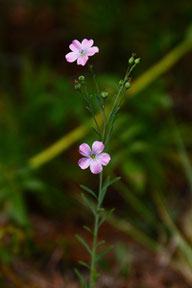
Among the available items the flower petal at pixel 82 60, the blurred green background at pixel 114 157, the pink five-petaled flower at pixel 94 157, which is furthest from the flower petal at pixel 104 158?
the blurred green background at pixel 114 157

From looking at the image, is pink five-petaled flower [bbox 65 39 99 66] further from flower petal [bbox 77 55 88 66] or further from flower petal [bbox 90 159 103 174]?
flower petal [bbox 90 159 103 174]

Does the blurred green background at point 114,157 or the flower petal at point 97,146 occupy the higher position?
the blurred green background at point 114,157

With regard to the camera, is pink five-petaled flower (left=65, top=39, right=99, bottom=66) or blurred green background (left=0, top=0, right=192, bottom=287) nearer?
pink five-petaled flower (left=65, top=39, right=99, bottom=66)

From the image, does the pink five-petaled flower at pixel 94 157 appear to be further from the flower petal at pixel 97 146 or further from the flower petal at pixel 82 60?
the flower petal at pixel 82 60

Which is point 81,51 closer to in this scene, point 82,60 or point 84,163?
point 82,60

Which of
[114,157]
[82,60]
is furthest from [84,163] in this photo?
[114,157]

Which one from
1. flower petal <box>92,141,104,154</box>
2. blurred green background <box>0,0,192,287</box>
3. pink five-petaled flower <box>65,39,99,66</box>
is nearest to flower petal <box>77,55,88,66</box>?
pink five-petaled flower <box>65,39,99,66</box>
